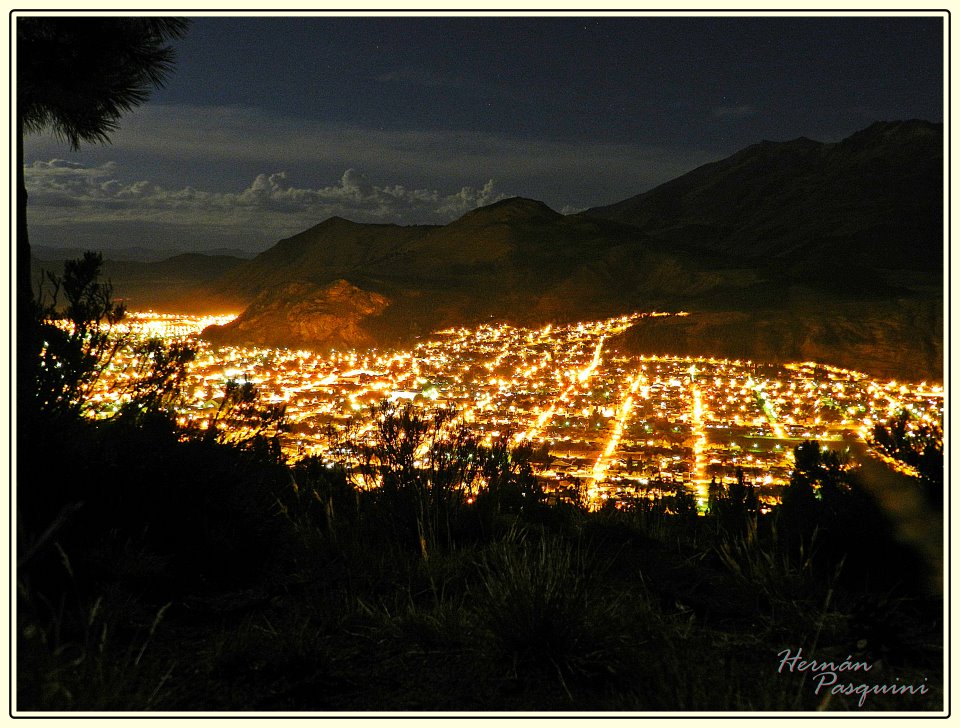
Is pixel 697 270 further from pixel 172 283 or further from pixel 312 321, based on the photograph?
pixel 172 283

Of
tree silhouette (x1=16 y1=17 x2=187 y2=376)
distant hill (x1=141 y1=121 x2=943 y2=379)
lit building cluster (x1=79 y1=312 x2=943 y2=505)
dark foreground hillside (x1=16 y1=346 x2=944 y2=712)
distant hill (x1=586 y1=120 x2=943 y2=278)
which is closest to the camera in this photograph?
dark foreground hillside (x1=16 y1=346 x2=944 y2=712)

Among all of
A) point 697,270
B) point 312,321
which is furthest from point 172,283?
point 697,270

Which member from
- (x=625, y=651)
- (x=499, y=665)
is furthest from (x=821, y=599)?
(x=499, y=665)

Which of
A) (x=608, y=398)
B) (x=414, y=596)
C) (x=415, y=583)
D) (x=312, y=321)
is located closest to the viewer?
(x=414, y=596)

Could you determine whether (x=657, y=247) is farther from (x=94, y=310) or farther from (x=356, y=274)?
(x=94, y=310)

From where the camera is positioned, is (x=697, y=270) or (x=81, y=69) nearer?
(x=81, y=69)

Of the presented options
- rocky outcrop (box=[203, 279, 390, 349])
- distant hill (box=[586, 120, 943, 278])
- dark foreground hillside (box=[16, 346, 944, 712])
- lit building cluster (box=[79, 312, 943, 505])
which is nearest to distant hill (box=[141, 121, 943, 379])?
rocky outcrop (box=[203, 279, 390, 349])

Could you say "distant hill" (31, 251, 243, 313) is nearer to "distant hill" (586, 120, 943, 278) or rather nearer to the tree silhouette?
"distant hill" (586, 120, 943, 278)
